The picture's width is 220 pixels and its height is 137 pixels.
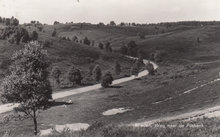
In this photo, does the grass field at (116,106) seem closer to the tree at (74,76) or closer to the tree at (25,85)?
the tree at (25,85)

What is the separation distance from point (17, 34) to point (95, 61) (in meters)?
41.1

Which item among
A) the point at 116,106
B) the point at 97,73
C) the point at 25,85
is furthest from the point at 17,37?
the point at 25,85

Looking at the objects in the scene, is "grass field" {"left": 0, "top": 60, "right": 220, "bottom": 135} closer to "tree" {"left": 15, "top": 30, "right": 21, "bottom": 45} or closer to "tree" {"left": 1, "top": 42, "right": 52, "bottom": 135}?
"tree" {"left": 1, "top": 42, "right": 52, "bottom": 135}

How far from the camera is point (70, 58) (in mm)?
169250

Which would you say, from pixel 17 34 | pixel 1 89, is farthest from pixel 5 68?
pixel 1 89

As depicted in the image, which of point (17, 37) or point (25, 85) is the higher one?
point (17, 37)

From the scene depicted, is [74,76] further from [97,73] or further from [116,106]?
[116,106]

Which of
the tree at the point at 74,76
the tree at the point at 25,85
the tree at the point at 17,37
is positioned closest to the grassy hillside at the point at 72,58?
the tree at the point at 17,37

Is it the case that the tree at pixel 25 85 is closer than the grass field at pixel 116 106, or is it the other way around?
the tree at pixel 25 85

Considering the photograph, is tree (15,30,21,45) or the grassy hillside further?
tree (15,30,21,45)

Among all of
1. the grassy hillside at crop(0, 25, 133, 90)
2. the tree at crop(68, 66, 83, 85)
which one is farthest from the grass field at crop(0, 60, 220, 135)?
the grassy hillside at crop(0, 25, 133, 90)

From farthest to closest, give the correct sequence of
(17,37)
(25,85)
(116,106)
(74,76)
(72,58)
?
(72,58), (17,37), (74,76), (116,106), (25,85)

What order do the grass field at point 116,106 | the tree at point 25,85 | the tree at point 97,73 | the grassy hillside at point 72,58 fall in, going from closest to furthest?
the tree at point 25,85 → the grass field at point 116,106 → the tree at point 97,73 → the grassy hillside at point 72,58

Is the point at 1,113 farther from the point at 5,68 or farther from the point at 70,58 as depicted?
the point at 70,58
